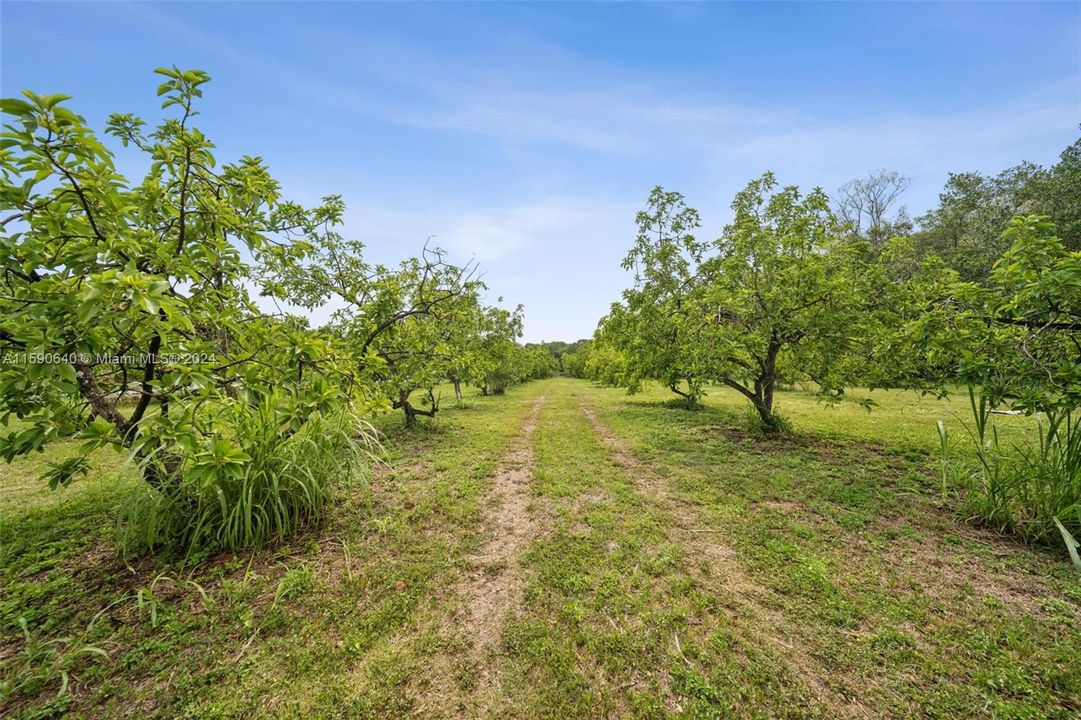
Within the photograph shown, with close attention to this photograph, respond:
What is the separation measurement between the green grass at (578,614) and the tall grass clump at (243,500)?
0.67 ft

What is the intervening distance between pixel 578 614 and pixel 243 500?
2814 mm

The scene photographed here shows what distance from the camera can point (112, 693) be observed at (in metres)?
1.87

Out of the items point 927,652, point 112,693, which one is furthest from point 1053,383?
point 112,693

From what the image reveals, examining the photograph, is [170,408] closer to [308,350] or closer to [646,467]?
[308,350]

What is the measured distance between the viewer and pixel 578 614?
2.52 meters

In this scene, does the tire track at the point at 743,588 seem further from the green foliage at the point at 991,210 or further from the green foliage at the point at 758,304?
the green foliage at the point at 991,210

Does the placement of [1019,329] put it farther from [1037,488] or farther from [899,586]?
[899,586]

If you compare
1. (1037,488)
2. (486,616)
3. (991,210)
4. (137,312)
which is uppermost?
(991,210)

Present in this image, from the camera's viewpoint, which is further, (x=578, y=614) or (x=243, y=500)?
(x=243, y=500)

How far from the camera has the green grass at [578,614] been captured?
1.91 meters

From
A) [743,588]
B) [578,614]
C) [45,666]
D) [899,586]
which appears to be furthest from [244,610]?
[899,586]

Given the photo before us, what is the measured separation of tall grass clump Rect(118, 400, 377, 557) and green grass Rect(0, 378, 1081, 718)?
8.1 inches

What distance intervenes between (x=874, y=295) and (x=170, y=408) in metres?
10.2

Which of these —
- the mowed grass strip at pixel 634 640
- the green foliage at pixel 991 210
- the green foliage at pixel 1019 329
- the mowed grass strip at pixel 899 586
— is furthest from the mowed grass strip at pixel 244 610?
the green foliage at pixel 991 210
